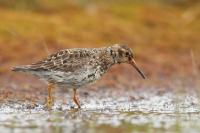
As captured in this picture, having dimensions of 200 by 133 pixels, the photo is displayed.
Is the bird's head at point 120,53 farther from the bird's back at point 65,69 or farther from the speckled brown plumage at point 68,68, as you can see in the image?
the bird's back at point 65,69

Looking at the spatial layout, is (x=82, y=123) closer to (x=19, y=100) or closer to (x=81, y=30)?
(x=19, y=100)

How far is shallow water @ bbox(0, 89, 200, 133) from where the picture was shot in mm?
10703

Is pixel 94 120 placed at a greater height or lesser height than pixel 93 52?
lesser

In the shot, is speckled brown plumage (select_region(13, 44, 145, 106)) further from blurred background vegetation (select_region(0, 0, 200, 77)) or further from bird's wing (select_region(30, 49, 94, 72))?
blurred background vegetation (select_region(0, 0, 200, 77))

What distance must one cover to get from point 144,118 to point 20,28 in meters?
8.18

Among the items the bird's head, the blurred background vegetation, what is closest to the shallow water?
the bird's head

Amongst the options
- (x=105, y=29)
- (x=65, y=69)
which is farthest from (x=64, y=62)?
(x=105, y=29)

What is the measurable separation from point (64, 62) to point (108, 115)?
5.01 ft

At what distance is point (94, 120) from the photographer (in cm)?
1152

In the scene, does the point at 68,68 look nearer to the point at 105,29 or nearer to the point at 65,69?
the point at 65,69

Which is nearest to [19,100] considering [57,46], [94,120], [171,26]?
[94,120]

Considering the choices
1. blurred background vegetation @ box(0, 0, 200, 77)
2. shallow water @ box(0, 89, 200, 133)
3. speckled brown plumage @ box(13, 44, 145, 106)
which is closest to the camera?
shallow water @ box(0, 89, 200, 133)

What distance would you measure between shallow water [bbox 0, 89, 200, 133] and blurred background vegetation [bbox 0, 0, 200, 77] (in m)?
3.68

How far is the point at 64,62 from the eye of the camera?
516 inches
